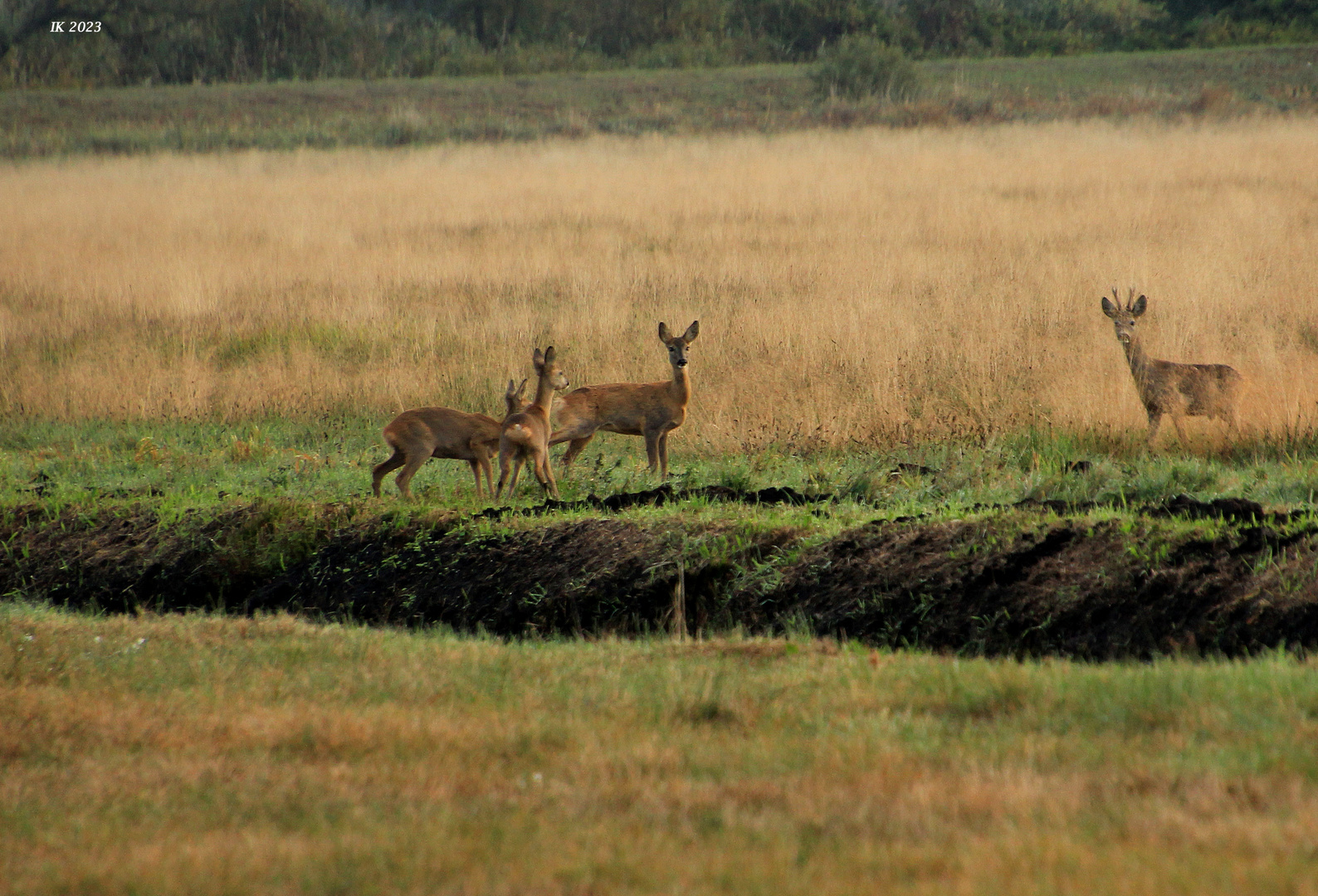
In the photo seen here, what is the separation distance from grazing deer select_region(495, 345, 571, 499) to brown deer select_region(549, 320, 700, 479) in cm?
39

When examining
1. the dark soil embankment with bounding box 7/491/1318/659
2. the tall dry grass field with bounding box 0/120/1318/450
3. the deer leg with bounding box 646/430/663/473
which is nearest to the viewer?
the dark soil embankment with bounding box 7/491/1318/659

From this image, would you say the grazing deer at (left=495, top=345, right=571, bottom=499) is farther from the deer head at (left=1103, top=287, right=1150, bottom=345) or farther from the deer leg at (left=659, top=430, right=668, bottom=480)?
the deer head at (left=1103, top=287, right=1150, bottom=345)

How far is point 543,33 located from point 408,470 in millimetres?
54571

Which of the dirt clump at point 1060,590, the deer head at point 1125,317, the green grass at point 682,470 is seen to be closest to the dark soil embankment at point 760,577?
the dirt clump at point 1060,590

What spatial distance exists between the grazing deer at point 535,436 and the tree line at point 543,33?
142 feet

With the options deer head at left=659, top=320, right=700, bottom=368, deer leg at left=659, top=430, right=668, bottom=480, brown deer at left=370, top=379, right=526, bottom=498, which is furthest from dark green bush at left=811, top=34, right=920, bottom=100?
brown deer at left=370, top=379, right=526, bottom=498

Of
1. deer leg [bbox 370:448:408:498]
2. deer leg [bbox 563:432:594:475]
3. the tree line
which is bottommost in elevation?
deer leg [bbox 563:432:594:475]

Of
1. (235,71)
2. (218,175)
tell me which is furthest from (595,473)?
(235,71)

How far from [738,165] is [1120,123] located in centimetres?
1013

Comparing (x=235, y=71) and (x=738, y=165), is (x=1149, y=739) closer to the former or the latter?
(x=738, y=165)

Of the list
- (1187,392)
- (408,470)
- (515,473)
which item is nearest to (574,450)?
(515,473)

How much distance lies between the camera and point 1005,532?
7641 mm

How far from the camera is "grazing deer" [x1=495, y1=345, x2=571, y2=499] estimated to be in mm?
9695

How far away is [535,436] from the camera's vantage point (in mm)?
9812
